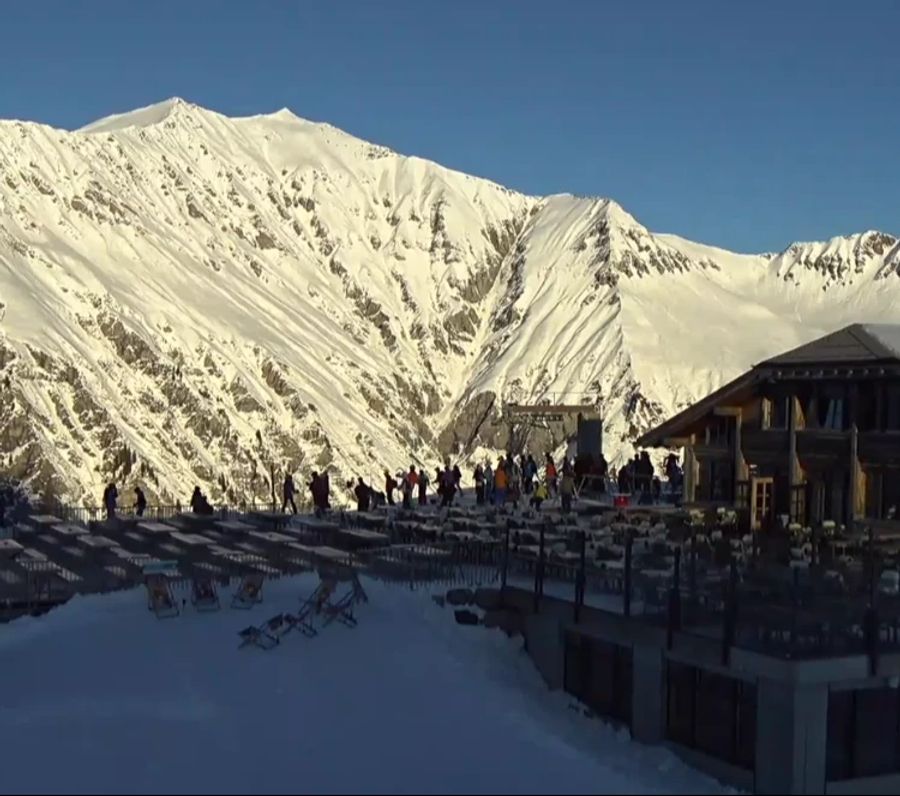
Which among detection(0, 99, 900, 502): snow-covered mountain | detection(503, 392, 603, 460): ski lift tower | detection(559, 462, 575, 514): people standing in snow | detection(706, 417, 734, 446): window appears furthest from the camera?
detection(0, 99, 900, 502): snow-covered mountain

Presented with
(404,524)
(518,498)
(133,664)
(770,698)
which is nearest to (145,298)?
(518,498)

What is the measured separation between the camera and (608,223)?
4742 inches

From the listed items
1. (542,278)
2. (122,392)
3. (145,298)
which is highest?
(542,278)

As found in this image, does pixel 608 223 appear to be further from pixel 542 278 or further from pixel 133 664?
pixel 133 664

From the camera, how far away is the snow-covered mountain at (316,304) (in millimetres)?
78312

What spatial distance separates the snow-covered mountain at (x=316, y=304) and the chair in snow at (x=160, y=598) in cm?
4772

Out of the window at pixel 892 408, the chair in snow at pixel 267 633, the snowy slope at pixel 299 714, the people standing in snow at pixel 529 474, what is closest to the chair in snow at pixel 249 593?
the snowy slope at pixel 299 714

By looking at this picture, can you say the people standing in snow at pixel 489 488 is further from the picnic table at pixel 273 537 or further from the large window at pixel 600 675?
the large window at pixel 600 675

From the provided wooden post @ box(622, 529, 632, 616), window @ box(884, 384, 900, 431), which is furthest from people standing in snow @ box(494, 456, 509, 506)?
wooden post @ box(622, 529, 632, 616)

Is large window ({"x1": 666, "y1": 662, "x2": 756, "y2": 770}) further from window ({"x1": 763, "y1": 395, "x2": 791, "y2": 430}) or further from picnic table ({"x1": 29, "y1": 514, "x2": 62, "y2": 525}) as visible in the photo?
picnic table ({"x1": 29, "y1": 514, "x2": 62, "y2": 525})

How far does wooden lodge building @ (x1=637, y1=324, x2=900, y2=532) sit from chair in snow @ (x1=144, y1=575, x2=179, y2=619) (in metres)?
10.9

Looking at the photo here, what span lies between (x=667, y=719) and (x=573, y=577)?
3.75 metres

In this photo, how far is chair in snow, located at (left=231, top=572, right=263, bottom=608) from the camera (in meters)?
21.5

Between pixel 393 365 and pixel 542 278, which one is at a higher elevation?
pixel 542 278
